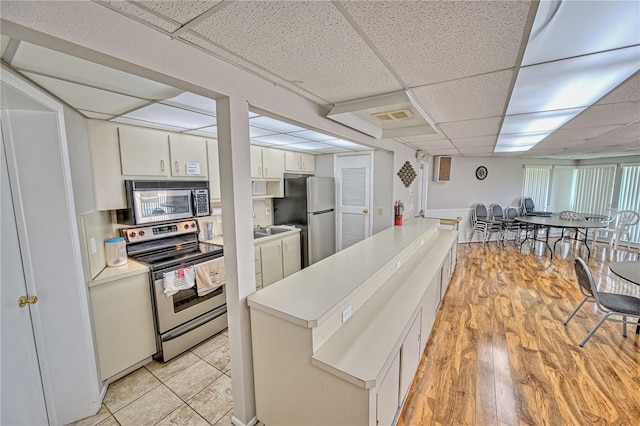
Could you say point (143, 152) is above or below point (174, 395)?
above

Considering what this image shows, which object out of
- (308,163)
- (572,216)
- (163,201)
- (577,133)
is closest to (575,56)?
(577,133)

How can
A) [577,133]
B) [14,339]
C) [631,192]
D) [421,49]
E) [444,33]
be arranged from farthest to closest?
1. [631,192]
2. [577,133]
3. [14,339]
4. [421,49]
5. [444,33]

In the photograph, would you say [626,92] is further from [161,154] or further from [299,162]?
[161,154]

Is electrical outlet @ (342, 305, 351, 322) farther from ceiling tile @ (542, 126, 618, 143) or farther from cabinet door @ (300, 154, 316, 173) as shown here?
ceiling tile @ (542, 126, 618, 143)

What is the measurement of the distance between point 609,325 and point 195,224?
463 centimetres

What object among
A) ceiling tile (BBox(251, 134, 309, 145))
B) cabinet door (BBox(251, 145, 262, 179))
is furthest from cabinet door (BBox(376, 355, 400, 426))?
cabinet door (BBox(251, 145, 262, 179))

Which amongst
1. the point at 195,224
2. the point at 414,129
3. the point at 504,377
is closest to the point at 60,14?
the point at 195,224

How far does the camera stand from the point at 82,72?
1252 millimetres

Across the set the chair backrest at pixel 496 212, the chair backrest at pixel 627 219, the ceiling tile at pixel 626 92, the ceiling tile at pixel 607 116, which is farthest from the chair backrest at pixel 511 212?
the ceiling tile at pixel 626 92

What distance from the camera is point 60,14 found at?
0.82 meters

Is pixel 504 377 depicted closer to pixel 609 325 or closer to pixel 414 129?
pixel 609 325

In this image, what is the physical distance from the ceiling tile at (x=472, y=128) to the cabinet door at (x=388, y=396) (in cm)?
230

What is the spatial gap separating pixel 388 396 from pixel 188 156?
2635 millimetres

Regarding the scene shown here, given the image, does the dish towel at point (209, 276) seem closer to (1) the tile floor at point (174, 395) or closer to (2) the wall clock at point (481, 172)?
(1) the tile floor at point (174, 395)
